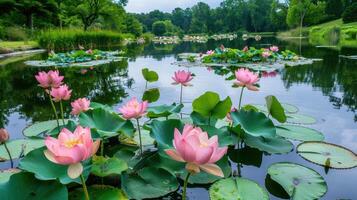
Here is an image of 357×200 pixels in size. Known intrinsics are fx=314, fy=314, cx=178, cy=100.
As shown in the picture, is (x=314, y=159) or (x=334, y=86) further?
(x=334, y=86)

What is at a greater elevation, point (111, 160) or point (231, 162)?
point (111, 160)

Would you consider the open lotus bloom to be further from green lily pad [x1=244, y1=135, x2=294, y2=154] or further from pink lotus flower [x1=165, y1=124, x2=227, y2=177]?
green lily pad [x1=244, y1=135, x2=294, y2=154]

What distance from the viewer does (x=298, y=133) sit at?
2.55 m

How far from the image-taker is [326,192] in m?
1.71

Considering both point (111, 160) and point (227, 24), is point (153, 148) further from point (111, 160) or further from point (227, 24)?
point (227, 24)

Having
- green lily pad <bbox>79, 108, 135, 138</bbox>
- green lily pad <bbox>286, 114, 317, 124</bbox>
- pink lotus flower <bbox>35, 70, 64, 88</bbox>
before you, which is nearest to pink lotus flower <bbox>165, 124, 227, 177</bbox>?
green lily pad <bbox>79, 108, 135, 138</bbox>

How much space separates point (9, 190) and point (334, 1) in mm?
45873

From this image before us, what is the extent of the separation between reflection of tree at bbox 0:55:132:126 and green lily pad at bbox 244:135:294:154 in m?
2.13

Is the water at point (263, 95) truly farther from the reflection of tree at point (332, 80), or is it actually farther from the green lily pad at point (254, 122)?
the green lily pad at point (254, 122)

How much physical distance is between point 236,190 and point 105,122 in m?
0.92

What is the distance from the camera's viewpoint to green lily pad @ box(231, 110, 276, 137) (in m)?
2.07

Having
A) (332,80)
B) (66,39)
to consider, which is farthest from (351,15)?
(332,80)

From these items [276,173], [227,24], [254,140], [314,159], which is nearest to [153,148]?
[254,140]

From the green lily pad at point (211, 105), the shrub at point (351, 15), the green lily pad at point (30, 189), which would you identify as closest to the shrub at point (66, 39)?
the green lily pad at point (211, 105)
